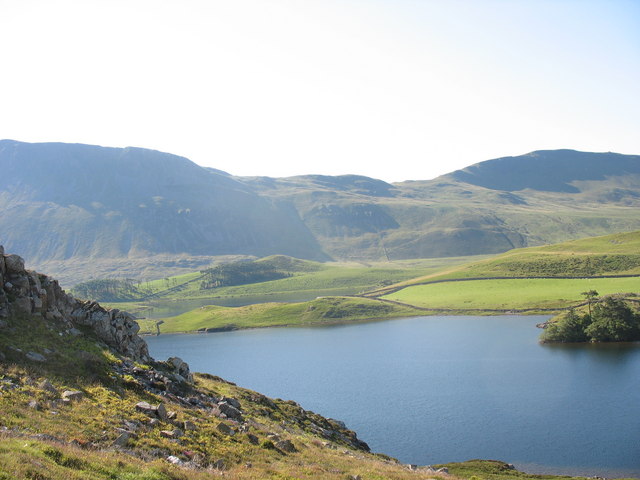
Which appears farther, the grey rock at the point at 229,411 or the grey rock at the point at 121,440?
the grey rock at the point at 229,411

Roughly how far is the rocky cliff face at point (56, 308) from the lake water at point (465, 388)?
40845 millimetres

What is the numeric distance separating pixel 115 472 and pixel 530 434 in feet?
220

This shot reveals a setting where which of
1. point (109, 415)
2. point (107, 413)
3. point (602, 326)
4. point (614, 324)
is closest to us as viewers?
point (109, 415)

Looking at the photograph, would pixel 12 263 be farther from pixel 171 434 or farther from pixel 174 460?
pixel 174 460

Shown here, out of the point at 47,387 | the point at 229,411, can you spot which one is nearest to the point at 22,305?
the point at 47,387

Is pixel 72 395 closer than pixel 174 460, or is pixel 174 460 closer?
pixel 174 460

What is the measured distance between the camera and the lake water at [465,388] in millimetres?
69125

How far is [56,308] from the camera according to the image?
41.3 metres

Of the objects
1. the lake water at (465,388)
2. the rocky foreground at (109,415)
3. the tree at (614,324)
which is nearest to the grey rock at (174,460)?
the rocky foreground at (109,415)

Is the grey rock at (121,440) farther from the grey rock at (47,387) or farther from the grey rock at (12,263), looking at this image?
the grey rock at (12,263)

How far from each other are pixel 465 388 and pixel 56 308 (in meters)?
78.0

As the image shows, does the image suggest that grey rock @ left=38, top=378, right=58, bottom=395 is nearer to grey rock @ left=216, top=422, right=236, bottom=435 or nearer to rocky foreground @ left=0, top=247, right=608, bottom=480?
rocky foreground @ left=0, top=247, right=608, bottom=480

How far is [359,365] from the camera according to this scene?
4973 inches

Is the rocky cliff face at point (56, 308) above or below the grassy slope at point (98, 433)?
above
